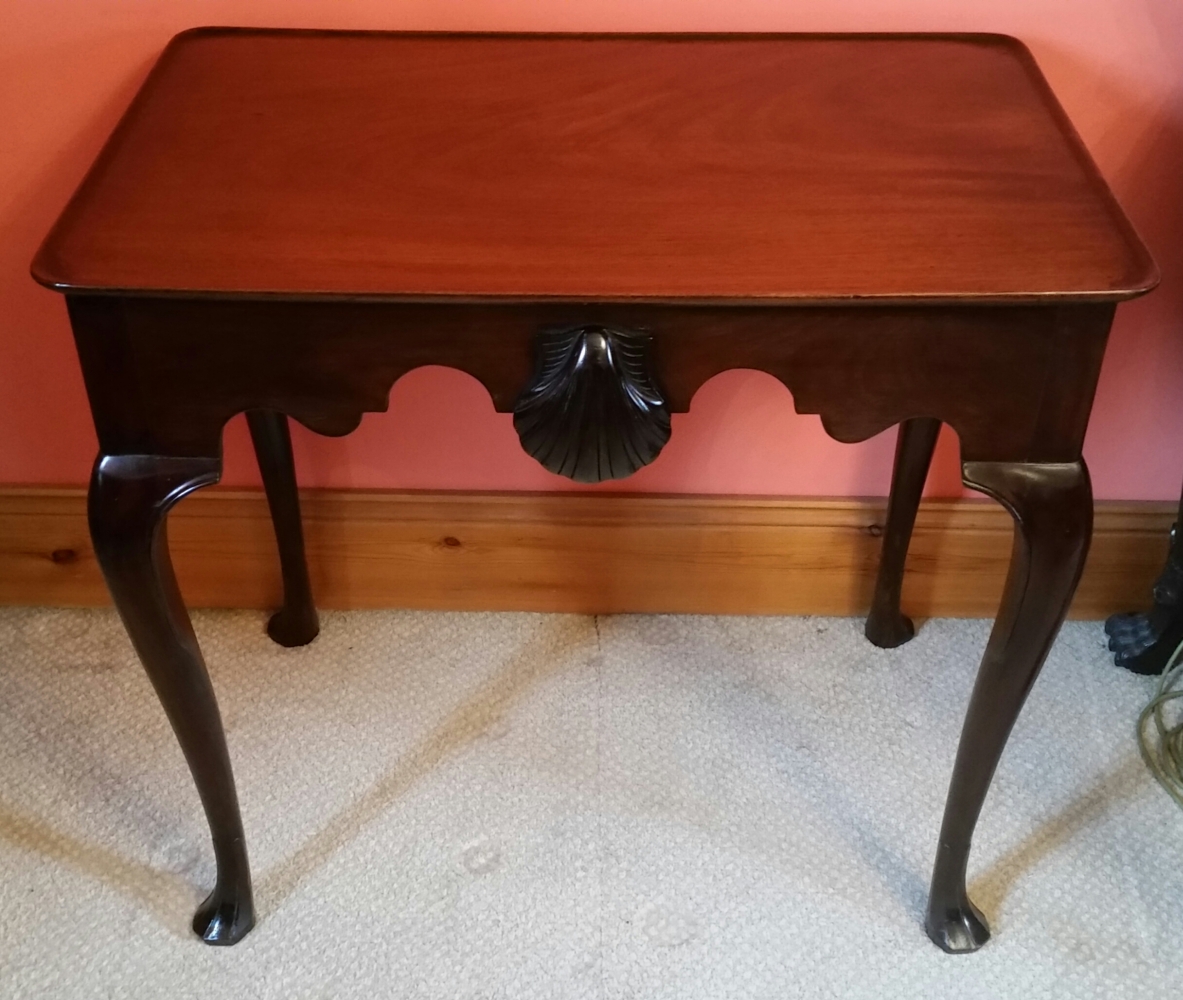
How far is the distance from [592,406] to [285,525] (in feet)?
1.93

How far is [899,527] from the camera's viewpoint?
123cm

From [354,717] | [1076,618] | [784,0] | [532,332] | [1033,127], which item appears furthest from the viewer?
[1076,618]

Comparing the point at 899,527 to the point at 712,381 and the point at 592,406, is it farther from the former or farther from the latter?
the point at 592,406

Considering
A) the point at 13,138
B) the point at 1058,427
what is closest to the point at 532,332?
the point at 1058,427

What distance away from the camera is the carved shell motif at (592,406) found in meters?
0.71

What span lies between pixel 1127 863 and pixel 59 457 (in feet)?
3.73

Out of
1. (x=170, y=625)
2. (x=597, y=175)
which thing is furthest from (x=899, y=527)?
(x=170, y=625)

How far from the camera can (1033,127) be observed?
32.9 inches

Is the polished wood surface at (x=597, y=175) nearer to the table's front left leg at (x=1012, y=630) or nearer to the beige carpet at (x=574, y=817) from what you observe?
the table's front left leg at (x=1012, y=630)

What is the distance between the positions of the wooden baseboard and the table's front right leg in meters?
0.39

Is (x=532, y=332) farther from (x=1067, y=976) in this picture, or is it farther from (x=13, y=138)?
(x=1067, y=976)

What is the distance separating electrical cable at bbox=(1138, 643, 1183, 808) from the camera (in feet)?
3.88

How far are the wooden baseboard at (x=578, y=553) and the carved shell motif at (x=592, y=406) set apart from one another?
0.53 meters

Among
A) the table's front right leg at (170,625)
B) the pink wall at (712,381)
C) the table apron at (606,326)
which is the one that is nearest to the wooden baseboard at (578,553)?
the pink wall at (712,381)
